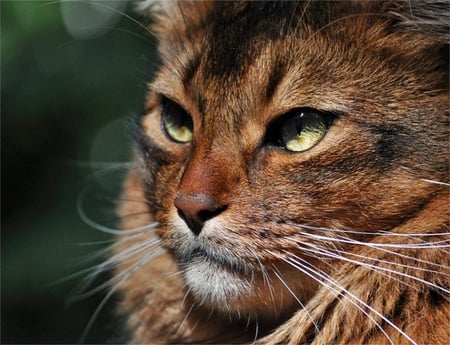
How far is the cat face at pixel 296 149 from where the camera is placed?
1190 millimetres

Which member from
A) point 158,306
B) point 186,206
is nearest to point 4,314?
point 158,306

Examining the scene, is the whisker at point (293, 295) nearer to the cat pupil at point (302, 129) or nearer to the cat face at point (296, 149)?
the cat face at point (296, 149)

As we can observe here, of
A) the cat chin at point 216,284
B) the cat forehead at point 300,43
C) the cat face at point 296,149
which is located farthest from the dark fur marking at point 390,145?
the cat chin at point 216,284

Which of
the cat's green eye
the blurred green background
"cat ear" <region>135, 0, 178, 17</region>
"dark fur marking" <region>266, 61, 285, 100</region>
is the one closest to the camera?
"dark fur marking" <region>266, 61, 285, 100</region>

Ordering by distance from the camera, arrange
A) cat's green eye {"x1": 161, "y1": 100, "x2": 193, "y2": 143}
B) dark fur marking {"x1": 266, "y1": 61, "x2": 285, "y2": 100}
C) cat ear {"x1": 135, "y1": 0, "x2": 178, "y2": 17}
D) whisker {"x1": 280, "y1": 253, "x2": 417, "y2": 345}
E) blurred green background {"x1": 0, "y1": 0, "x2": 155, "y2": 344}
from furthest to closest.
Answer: blurred green background {"x1": 0, "y1": 0, "x2": 155, "y2": 344} → cat ear {"x1": 135, "y1": 0, "x2": 178, "y2": 17} → cat's green eye {"x1": 161, "y1": 100, "x2": 193, "y2": 143} → dark fur marking {"x1": 266, "y1": 61, "x2": 285, "y2": 100} → whisker {"x1": 280, "y1": 253, "x2": 417, "y2": 345}

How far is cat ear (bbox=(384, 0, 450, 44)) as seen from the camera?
4.03ft

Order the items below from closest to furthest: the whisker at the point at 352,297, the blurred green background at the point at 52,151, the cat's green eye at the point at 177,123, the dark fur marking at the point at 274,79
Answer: the whisker at the point at 352,297, the dark fur marking at the point at 274,79, the cat's green eye at the point at 177,123, the blurred green background at the point at 52,151

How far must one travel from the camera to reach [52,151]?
9.19ft

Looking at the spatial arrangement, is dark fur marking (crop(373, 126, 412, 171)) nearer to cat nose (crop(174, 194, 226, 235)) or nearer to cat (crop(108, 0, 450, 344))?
cat (crop(108, 0, 450, 344))

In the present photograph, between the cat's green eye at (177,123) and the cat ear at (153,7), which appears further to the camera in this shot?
the cat ear at (153,7)

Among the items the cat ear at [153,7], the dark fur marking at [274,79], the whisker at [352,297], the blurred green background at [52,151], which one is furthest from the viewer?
the blurred green background at [52,151]

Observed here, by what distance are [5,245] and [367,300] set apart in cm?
176

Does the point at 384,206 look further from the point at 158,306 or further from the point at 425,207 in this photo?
the point at 158,306

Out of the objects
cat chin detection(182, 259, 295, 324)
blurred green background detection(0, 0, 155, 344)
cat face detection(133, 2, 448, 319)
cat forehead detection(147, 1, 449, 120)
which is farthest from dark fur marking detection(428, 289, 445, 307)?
blurred green background detection(0, 0, 155, 344)
